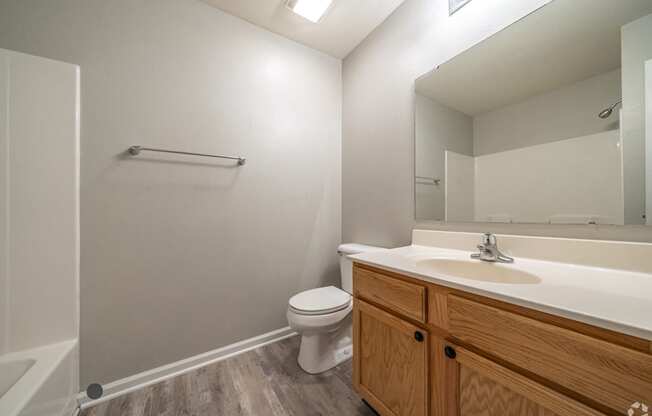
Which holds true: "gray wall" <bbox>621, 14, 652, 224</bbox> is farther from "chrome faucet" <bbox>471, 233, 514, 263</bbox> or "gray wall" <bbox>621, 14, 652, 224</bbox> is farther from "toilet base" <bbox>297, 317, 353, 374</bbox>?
"toilet base" <bbox>297, 317, 353, 374</bbox>

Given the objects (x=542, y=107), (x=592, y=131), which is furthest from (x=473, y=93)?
(x=592, y=131)

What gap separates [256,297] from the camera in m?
1.64

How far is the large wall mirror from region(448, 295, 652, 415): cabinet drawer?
618mm

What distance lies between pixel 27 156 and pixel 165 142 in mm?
538

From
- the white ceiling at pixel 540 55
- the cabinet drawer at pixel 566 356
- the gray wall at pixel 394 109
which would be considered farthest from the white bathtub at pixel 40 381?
the white ceiling at pixel 540 55

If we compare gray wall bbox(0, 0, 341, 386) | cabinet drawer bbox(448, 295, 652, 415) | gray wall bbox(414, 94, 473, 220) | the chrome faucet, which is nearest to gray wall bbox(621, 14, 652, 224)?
the chrome faucet

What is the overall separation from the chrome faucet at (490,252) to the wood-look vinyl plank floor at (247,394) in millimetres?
924

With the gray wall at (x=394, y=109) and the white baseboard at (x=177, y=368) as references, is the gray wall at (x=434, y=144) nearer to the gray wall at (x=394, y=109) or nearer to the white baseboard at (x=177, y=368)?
the gray wall at (x=394, y=109)

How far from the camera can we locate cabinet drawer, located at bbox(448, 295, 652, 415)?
430 mm

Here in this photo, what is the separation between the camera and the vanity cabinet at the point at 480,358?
0.45 m

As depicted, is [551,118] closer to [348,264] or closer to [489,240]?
[489,240]

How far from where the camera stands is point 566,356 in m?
0.50

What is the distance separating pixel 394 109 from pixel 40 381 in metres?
2.16

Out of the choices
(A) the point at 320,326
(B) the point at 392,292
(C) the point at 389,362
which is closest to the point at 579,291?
(B) the point at 392,292
